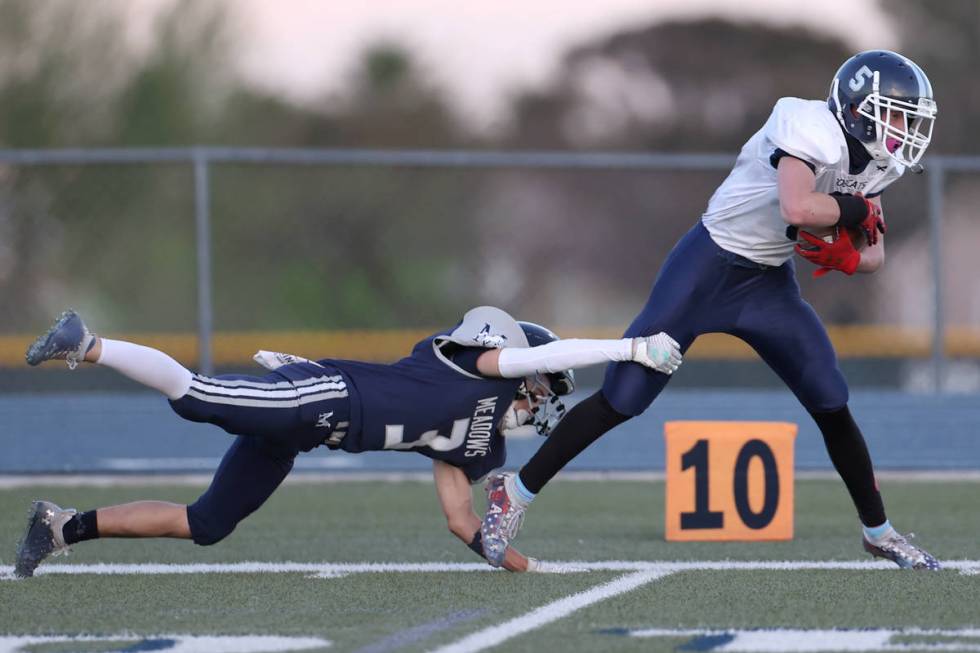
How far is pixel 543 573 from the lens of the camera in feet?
17.7

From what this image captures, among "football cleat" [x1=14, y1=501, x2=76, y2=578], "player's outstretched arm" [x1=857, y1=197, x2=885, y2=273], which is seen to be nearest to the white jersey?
"player's outstretched arm" [x1=857, y1=197, x2=885, y2=273]

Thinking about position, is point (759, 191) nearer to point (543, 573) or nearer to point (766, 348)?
point (766, 348)

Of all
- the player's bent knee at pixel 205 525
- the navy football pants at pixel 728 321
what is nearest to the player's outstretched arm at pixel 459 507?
the navy football pants at pixel 728 321

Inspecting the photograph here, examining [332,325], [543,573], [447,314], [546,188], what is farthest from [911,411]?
[546,188]

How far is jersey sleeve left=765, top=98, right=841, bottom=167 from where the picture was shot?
Result: 5.15 metres

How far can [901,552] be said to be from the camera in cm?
548

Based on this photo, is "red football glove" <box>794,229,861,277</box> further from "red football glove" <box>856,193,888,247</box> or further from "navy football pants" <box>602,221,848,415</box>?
"navy football pants" <box>602,221,848,415</box>

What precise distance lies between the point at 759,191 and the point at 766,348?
48 centimetres

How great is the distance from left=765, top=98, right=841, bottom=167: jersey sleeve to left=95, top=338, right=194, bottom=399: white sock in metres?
1.83

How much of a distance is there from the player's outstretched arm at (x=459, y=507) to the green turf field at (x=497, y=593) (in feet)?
0.33

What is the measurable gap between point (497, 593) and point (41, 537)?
4.59 feet

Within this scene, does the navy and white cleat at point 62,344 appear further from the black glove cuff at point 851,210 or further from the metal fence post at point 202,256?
the metal fence post at point 202,256

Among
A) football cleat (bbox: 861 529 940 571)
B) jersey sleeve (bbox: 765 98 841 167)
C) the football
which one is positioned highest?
jersey sleeve (bbox: 765 98 841 167)

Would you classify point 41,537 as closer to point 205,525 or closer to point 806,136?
point 205,525
